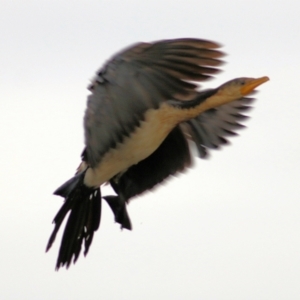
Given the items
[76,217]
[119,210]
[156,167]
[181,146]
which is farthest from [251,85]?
[76,217]

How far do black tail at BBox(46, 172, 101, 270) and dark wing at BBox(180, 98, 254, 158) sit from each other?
122 centimetres

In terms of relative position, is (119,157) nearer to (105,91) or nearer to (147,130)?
(147,130)

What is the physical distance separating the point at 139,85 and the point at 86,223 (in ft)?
8.73

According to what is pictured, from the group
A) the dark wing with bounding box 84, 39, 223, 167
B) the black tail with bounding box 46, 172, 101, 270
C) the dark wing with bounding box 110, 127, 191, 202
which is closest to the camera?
the dark wing with bounding box 84, 39, 223, 167

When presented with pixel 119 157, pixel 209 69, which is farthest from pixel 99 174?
pixel 209 69

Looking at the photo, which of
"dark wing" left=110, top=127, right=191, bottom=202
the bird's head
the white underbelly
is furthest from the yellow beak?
"dark wing" left=110, top=127, right=191, bottom=202

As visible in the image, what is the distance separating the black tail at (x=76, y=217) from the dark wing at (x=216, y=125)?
1222 millimetres

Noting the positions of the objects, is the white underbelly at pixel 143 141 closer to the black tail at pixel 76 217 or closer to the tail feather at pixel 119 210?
the black tail at pixel 76 217

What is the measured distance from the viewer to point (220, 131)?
1341 centimetres

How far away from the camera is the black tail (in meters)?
13.1

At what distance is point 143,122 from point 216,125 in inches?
69.0

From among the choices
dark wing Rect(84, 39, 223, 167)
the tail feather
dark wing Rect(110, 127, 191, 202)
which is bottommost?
the tail feather

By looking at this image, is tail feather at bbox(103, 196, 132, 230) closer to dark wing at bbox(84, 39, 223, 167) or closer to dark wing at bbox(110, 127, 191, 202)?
dark wing at bbox(110, 127, 191, 202)

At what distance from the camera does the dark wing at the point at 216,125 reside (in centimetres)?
1335
